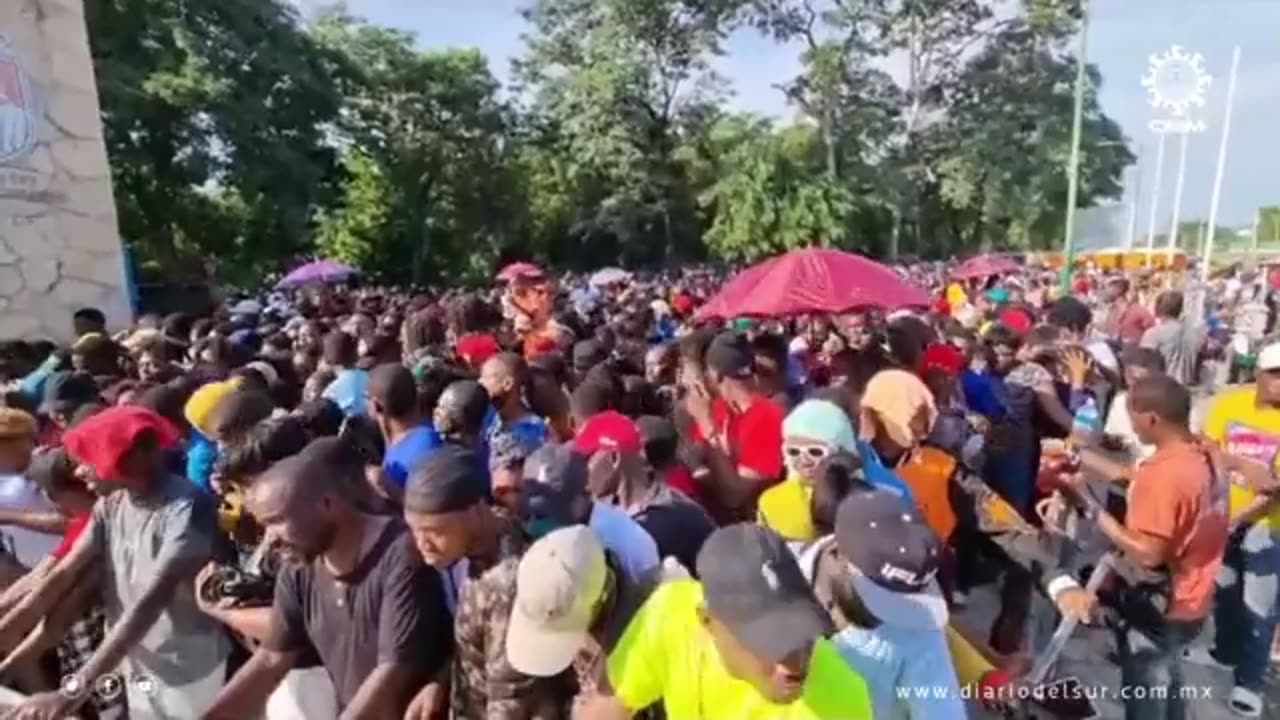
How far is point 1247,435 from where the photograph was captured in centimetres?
467

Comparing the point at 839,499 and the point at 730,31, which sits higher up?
the point at 730,31

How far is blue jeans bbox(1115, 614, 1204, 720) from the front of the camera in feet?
13.7

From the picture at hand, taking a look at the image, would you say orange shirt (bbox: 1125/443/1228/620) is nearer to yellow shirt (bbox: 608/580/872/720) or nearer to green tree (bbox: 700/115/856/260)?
yellow shirt (bbox: 608/580/872/720)

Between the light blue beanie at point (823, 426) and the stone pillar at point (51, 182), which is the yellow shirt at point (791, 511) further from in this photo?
the stone pillar at point (51, 182)

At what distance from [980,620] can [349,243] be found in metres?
31.0

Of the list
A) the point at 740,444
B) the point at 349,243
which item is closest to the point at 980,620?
the point at 740,444

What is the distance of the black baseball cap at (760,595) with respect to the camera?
6.82 ft

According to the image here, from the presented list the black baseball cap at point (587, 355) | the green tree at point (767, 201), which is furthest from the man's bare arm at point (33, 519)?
the green tree at point (767, 201)

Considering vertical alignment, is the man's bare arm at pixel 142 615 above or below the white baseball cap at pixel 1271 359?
below

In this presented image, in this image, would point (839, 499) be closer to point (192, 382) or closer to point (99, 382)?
point (192, 382)

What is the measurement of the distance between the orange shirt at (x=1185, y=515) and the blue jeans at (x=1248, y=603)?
2.35 feet

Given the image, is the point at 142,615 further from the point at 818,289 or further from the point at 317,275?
the point at 317,275

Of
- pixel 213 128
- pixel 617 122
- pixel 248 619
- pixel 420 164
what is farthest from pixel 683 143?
pixel 248 619

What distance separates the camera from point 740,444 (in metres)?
4.55
